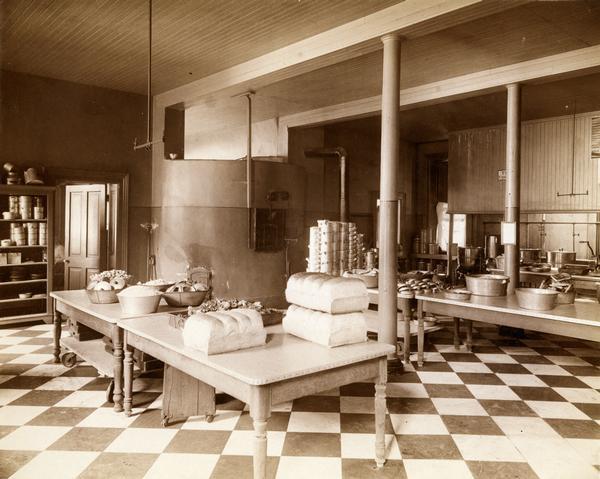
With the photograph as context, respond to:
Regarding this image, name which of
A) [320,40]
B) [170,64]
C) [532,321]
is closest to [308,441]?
[532,321]

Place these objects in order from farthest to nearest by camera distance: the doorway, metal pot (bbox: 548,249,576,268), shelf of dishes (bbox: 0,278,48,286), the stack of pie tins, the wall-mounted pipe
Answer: the wall-mounted pipe < metal pot (bbox: 548,249,576,268) < the doorway < the stack of pie tins < shelf of dishes (bbox: 0,278,48,286)

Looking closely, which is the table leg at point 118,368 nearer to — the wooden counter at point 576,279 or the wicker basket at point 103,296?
the wicker basket at point 103,296

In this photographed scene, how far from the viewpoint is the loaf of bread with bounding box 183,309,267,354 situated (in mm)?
2719

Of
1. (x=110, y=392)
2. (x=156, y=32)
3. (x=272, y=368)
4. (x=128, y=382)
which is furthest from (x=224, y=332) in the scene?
(x=156, y=32)

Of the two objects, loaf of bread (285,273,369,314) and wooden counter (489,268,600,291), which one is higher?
loaf of bread (285,273,369,314)

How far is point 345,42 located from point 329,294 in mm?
3710

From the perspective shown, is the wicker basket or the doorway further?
the doorway

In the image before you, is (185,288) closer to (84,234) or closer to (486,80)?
(84,234)

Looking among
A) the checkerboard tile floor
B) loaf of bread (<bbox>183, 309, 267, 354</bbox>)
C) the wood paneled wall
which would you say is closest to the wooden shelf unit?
the checkerboard tile floor

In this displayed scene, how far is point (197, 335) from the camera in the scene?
9.12 feet

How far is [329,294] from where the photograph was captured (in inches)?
115

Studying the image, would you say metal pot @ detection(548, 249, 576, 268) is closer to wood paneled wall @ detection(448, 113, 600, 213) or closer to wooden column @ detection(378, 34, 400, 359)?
wood paneled wall @ detection(448, 113, 600, 213)

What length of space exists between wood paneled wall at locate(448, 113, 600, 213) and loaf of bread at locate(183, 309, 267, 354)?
8647 mm

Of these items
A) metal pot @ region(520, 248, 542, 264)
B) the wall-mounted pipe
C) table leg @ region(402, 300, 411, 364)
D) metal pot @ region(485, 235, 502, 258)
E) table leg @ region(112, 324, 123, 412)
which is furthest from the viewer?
the wall-mounted pipe
